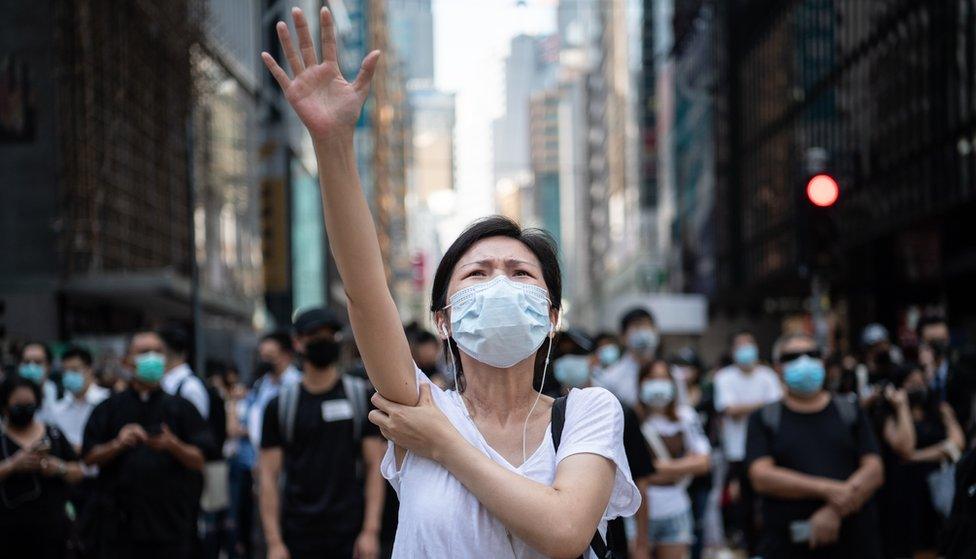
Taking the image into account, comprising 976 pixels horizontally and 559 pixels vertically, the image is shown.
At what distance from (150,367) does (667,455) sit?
3.43m

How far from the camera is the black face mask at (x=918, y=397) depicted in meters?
10.0

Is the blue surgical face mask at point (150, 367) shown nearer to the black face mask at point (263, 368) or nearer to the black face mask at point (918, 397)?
the black face mask at point (263, 368)

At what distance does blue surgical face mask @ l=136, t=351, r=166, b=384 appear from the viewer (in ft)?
26.0

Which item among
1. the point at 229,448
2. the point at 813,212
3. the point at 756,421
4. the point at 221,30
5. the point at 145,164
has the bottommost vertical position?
the point at 229,448

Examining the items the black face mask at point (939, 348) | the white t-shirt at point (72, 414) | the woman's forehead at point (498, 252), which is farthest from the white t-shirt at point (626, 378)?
the woman's forehead at point (498, 252)

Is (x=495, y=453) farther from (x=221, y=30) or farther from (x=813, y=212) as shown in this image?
(x=221, y=30)

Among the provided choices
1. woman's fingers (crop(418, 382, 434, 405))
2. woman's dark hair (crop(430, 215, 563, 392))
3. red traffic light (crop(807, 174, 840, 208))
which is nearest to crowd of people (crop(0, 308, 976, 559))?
red traffic light (crop(807, 174, 840, 208))

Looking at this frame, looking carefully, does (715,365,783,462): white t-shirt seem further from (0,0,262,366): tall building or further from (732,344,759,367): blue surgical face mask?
(0,0,262,366): tall building

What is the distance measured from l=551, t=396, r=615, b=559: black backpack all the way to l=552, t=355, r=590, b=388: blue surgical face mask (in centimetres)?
507

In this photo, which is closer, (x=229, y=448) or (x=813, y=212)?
(x=813, y=212)

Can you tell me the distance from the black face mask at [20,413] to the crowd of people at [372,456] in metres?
0.01

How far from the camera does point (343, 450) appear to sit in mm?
7121

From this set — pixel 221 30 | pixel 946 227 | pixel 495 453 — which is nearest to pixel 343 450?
pixel 495 453

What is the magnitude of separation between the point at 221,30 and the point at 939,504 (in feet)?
100.0
